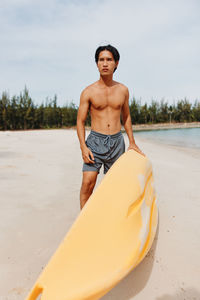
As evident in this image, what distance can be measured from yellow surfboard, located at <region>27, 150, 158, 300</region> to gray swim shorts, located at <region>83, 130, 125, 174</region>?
1.27 ft

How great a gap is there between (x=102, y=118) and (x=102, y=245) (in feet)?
4.44

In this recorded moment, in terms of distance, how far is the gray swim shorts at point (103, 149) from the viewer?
2475mm

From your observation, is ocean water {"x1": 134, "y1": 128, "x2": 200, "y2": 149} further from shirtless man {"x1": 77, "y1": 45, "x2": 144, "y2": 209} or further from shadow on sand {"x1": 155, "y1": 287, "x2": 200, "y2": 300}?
shadow on sand {"x1": 155, "y1": 287, "x2": 200, "y2": 300}

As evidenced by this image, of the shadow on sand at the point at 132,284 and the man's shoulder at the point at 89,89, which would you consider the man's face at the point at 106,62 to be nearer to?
the man's shoulder at the point at 89,89

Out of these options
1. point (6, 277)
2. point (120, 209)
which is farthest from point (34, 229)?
point (120, 209)

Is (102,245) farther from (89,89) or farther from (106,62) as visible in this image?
(106,62)

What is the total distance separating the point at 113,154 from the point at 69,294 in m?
1.46

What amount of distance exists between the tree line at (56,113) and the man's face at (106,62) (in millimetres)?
39049

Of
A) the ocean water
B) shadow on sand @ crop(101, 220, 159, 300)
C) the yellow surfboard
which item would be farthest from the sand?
the ocean water

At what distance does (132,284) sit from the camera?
6.06 ft

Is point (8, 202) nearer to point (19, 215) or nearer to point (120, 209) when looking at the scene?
point (19, 215)

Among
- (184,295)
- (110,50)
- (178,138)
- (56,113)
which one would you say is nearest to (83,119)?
(110,50)

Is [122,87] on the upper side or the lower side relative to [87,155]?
upper

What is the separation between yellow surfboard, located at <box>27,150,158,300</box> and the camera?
1.36 metres
